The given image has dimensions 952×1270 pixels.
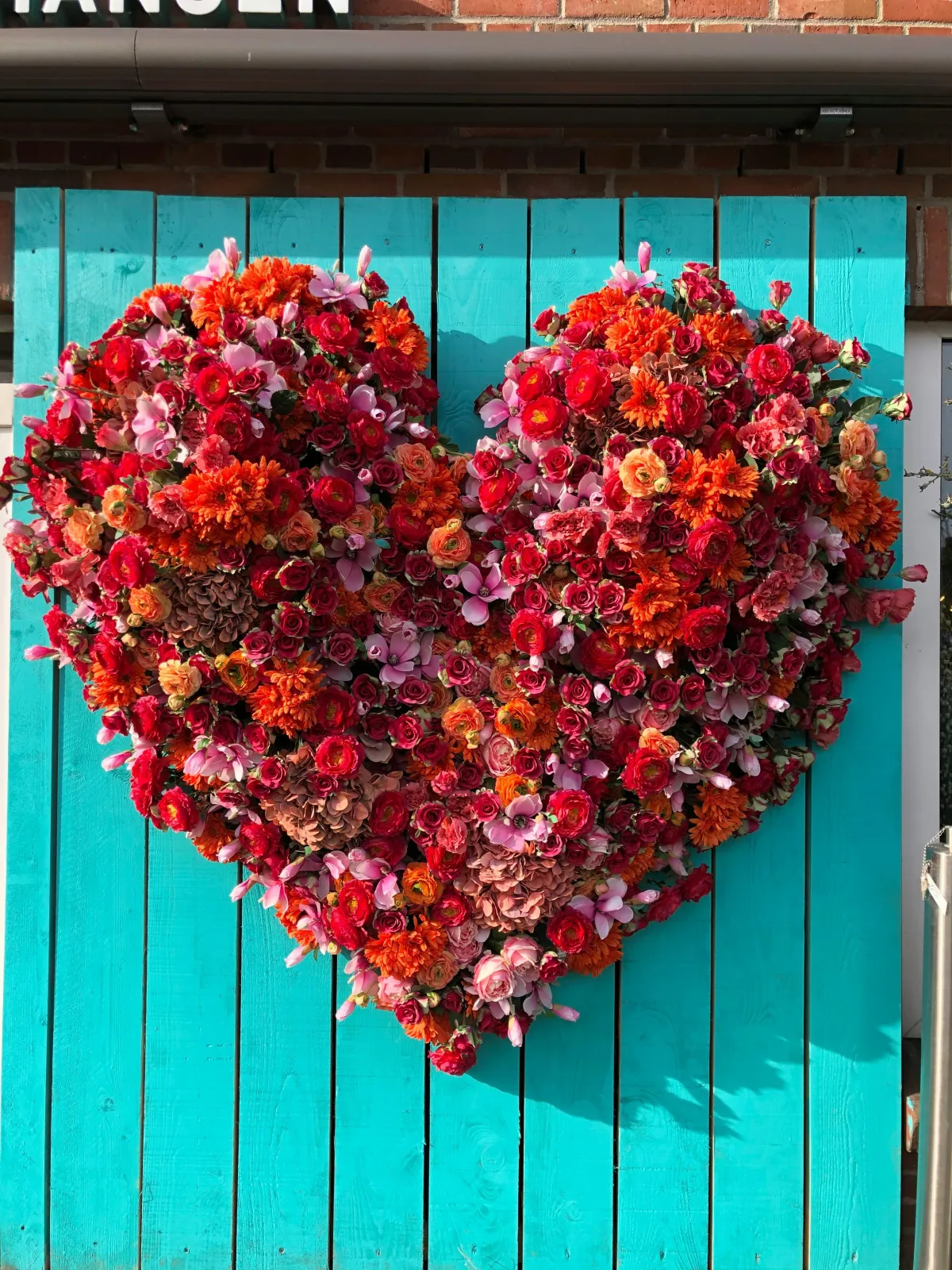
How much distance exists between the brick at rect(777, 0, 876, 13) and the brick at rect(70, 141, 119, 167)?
1.63 m

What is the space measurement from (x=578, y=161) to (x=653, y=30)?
352mm

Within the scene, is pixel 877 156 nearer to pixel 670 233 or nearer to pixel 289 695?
pixel 670 233

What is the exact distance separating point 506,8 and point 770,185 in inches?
29.8

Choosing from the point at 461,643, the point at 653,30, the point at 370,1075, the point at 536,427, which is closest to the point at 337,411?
the point at 536,427

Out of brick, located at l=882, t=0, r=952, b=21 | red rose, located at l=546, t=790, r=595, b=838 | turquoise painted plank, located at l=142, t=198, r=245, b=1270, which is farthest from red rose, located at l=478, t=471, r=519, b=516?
brick, located at l=882, t=0, r=952, b=21

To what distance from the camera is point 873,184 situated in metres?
2.46

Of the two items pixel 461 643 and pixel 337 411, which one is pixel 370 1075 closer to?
pixel 461 643

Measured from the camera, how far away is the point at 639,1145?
2.26 m

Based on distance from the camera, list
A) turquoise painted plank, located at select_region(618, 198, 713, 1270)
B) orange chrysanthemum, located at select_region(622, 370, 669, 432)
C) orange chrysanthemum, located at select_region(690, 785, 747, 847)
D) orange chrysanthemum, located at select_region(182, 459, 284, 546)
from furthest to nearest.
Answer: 1. turquoise painted plank, located at select_region(618, 198, 713, 1270)
2. orange chrysanthemum, located at select_region(690, 785, 747, 847)
3. orange chrysanthemum, located at select_region(622, 370, 669, 432)
4. orange chrysanthemum, located at select_region(182, 459, 284, 546)

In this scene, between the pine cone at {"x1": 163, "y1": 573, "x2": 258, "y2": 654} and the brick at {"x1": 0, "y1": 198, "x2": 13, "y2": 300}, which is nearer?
the pine cone at {"x1": 163, "y1": 573, "x2": 258, "y2": 654}

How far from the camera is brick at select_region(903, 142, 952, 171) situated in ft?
8.05

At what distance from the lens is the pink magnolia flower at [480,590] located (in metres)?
2.08

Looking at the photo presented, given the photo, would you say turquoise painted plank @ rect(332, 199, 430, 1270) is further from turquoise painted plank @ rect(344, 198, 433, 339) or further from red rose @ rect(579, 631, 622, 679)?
turquoise painted plank @ rect(344, 198, 433, 339)

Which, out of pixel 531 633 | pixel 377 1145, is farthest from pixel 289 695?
pixel 377 1145
